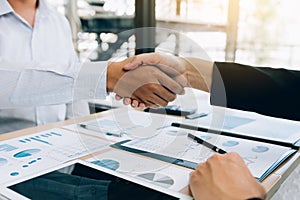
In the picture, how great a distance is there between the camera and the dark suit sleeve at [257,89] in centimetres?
79

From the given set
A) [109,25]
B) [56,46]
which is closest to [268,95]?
[56,46]

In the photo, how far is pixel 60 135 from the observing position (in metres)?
0.79

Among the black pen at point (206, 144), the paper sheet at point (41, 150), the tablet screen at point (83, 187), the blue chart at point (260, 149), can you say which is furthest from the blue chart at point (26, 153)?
the blue chart at point (260, 149)

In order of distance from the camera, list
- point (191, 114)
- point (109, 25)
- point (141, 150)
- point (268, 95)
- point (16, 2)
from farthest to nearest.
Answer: point (109, 25)
point (16, 2)
point (191, 114)
point (268, 95)
point (141, 150)

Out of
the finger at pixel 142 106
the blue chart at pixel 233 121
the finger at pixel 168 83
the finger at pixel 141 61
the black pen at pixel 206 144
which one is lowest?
the blue chart at pixel 233 121

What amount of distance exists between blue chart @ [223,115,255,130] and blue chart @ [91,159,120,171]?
0.35 metres

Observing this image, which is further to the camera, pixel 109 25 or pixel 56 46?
pixel 109 25

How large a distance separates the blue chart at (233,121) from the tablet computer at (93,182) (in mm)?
389

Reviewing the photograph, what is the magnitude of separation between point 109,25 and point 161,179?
118 cm

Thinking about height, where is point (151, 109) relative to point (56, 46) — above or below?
below

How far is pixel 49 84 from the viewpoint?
0.83 m

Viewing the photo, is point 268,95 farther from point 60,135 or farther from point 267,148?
point 60,135

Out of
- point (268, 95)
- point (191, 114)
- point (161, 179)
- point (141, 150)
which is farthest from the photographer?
point (191, 114)

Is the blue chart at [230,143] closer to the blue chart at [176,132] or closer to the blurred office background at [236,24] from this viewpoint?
the blue chart at [176,132]
